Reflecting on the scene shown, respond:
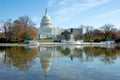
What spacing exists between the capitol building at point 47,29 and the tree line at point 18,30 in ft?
183

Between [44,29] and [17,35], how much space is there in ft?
213

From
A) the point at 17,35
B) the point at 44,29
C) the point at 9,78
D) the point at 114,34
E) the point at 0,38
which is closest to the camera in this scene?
the point at 9,78

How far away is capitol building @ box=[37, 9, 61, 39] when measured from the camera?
114562 millimetres

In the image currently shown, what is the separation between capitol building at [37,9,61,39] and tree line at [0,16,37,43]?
183 ft

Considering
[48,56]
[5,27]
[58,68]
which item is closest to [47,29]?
[5,27]

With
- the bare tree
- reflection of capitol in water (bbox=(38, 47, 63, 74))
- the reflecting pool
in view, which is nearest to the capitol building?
the bare tree

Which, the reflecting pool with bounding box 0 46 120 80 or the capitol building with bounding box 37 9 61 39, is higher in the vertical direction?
the capitol building with bounding box 37 9 61 39

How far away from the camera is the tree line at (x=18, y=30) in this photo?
177 feet

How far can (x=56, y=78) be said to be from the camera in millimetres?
8031

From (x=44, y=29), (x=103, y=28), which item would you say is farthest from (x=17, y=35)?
(x=44, y=29)

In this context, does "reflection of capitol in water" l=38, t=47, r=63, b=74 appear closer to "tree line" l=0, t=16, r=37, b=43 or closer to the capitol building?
"tree line" l=0, t=16, r=37, b=43

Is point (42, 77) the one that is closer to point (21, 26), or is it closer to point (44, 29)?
point (21, 26)

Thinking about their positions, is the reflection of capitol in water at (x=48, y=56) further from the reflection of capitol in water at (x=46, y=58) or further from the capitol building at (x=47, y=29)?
the capitol building at (x=47, y=29)

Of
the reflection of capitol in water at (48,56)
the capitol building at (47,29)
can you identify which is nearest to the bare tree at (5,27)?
the reflection of capitol in water at (48,56)
